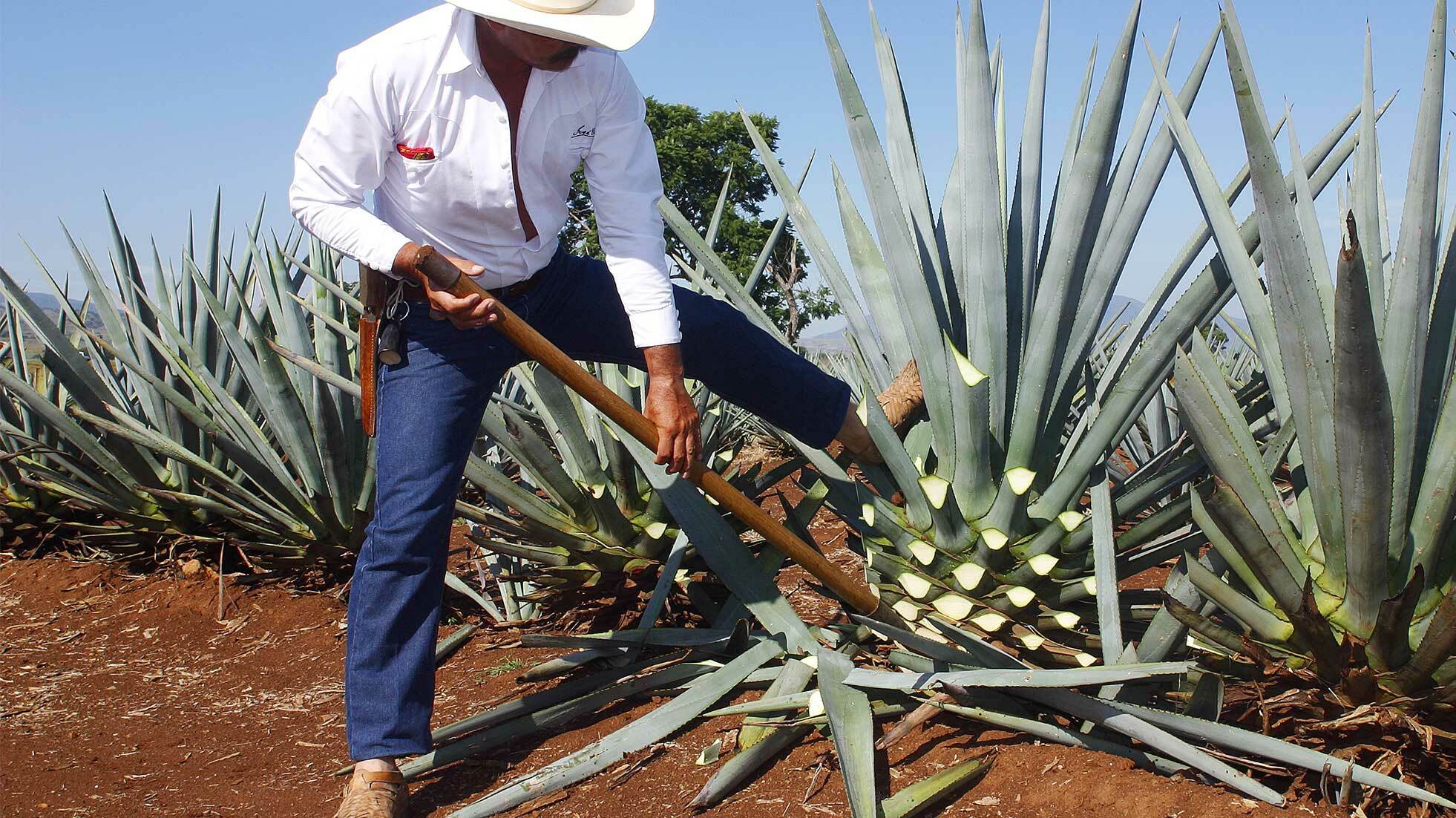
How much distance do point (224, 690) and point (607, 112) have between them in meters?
1.84

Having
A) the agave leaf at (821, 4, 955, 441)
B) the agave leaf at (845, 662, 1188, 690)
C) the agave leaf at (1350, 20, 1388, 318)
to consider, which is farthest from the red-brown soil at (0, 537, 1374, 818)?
the agave leaf at (1350, 20, 1388, 318)

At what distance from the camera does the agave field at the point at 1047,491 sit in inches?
63.1

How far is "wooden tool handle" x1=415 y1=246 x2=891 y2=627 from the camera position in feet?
6.34

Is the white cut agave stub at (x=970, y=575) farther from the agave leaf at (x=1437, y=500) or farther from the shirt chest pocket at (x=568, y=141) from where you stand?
the shirt chest pocket at (x=568, y=141)

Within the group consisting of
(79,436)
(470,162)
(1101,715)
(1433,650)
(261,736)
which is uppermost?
(470,162)

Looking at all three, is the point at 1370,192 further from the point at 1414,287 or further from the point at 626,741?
the point at 626,741

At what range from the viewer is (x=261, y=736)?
8.42ft

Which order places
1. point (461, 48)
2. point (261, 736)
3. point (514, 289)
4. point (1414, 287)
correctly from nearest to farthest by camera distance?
1. point (1414, 287)
2. point (461, 48)
3. point (514, 289)
4. point (261, 736)

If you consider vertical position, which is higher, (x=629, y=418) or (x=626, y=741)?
(x=629, y=418)

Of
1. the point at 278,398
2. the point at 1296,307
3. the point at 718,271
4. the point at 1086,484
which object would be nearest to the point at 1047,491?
the point at 1086,484

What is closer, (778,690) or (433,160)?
(433,160)

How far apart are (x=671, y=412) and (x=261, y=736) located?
4.22 ft

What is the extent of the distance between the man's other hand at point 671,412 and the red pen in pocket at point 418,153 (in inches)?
20.1

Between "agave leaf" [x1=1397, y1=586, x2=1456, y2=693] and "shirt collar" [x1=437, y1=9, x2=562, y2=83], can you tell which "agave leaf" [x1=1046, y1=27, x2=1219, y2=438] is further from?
"shirt collar" [x1=437, y1=9, x2=562, y2=83]
